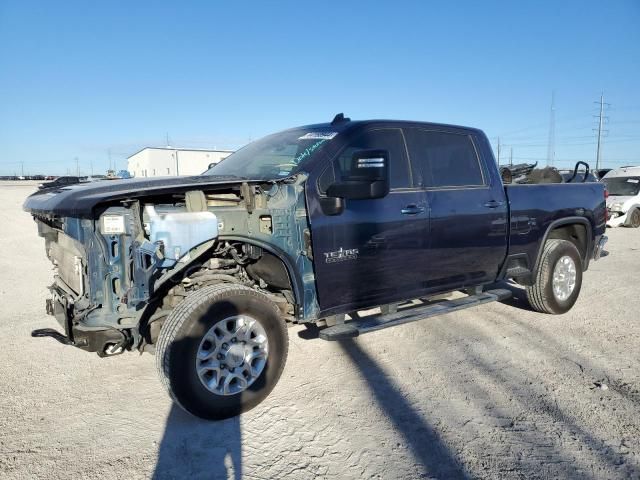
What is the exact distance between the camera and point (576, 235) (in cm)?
576

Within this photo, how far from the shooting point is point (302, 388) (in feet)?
11.9

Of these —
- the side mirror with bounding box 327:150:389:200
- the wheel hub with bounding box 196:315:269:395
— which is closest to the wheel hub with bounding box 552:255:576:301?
the side mirror with bounding box 327:150:389:200

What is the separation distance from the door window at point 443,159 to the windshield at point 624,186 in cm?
1420

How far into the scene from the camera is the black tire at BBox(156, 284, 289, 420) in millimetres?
2957

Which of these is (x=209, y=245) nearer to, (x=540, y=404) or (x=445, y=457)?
(x=445, y=457)

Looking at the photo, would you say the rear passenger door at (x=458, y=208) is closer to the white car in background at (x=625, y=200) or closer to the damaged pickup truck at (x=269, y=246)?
the damaged pickup truck at (x=269, y=246)

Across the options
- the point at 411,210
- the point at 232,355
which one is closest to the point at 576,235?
the point at 411,210

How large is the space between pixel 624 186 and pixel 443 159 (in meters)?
14.9

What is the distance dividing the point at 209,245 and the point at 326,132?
151cm

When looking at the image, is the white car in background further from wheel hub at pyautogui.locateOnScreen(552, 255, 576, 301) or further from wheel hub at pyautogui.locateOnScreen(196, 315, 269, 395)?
wheel hub at pyautogui.locateOnScreen(196, 315, 269, 395)

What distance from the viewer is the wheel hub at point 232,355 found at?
10.2ft

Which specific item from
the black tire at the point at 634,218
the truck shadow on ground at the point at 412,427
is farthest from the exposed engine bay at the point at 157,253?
the black tire at the point at 634,218

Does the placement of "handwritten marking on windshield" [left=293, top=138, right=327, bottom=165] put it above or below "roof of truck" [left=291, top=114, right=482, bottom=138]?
below

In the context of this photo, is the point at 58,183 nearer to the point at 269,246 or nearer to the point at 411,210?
the point at 269,246
